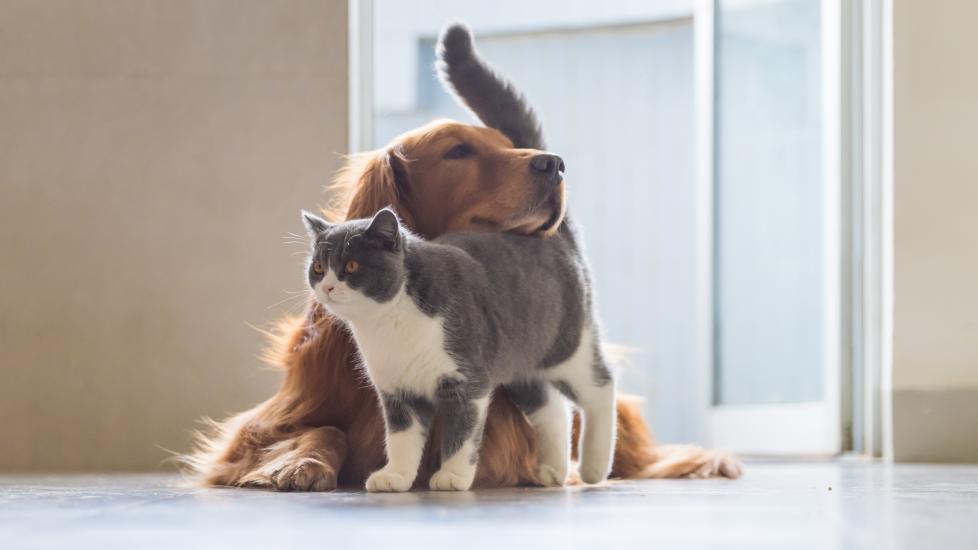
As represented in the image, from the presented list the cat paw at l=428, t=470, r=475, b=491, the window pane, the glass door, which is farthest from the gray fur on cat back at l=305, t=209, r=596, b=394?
the window pane

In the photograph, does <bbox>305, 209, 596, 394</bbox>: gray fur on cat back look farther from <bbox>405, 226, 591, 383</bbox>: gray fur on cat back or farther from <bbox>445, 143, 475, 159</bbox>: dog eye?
<bbox>445, 143, 475, 159</bbox>: dog eye

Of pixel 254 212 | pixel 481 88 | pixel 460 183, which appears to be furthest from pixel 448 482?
pixel 254 212

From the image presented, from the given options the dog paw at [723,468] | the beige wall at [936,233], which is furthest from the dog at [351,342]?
the beige wall at [936,233]

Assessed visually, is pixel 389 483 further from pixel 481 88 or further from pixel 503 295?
pixel 481 88

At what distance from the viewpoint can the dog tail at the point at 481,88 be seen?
1.96 meters

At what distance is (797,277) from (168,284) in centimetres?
177

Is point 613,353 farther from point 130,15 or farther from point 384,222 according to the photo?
point 130,15

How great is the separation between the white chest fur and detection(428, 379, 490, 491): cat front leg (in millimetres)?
22

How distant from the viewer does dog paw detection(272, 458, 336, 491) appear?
5.49ft

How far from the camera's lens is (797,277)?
3570 mm

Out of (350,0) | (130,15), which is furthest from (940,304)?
(130,15)

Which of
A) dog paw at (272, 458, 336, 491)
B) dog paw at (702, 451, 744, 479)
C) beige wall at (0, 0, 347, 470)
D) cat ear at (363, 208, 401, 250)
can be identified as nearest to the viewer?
cat ear at (363, 208, 401, 250)

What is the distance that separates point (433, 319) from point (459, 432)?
0.15 metres

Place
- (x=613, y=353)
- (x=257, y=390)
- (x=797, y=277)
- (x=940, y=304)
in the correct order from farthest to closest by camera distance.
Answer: (x=797, y=277)
(x=257, y=390)
(x=940, y=304)
(x=613, y=353)
